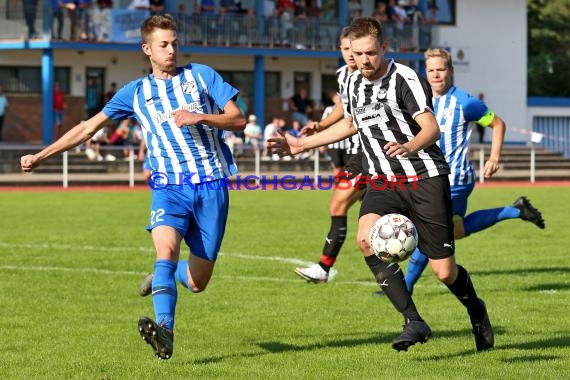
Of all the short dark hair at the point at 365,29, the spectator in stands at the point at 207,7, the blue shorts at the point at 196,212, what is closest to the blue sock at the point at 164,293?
the blue shorts at the point at 196,212

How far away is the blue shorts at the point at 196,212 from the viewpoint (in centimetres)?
735

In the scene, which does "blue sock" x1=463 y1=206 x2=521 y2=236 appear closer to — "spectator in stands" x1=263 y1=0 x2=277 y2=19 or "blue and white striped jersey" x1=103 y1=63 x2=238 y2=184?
"blue and white striped jersey" x1=103 y1=63 x2=238 y2=184

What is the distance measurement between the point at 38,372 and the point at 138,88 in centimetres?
193

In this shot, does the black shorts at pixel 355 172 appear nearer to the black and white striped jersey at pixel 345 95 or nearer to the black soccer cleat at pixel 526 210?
the black and white striped jersey at pixel 345 95

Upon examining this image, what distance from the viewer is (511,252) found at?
46.1 ft

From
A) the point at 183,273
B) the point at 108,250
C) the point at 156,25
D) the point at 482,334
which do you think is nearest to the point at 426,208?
the point at 482,334

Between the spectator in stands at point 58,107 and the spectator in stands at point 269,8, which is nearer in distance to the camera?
the spectator in stands at point 58,107

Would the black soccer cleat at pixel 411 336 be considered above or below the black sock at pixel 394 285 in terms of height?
below

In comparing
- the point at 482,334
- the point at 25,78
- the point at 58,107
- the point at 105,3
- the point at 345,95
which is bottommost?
the point at 482,334

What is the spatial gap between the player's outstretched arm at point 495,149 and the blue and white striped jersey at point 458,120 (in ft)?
0.29

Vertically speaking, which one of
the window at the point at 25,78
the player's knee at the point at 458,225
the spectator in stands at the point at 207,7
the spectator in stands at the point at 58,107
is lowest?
the player's knee at the point at 458,225

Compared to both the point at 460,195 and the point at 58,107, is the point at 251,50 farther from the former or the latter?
the point at 460,195

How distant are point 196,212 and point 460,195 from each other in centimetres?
329

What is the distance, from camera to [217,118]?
7141 millimetres
